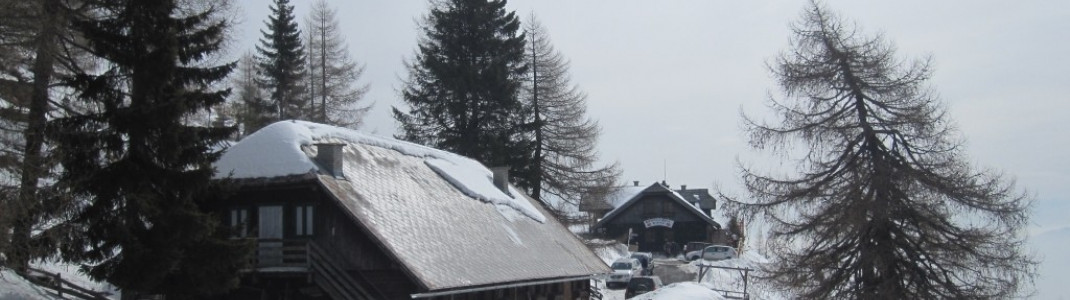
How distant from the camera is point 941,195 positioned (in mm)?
18547

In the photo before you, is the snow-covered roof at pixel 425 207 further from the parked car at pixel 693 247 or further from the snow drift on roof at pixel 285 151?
the parked car at pixel 693 247

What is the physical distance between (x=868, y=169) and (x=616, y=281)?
27.4 m

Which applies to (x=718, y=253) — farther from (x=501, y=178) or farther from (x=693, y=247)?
(x=501, y=178)

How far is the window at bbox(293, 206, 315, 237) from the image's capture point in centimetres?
2230

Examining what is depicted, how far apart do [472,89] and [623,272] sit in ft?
37.1

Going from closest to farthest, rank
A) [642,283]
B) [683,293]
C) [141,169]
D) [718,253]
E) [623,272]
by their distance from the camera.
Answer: [141,169]
[683,293]
[642,283]
[623,272]
[718,253]

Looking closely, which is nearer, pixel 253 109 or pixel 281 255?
pixel 281 255

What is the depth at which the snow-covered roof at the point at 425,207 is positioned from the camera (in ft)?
72.7

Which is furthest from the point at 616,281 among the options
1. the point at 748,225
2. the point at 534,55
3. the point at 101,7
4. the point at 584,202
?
the point at 101,7

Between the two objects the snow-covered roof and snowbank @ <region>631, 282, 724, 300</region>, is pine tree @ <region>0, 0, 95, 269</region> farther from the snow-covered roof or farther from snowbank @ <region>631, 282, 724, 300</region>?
snowbank @ <region>631, 282, 724, 300</region>

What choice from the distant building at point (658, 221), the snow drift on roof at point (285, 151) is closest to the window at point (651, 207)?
the distant building at point (658, 221)

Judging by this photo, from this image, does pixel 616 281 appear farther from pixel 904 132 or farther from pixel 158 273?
pixel 158 273

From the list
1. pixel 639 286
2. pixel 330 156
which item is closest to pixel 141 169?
pixel 330 156

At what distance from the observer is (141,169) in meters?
17.3
